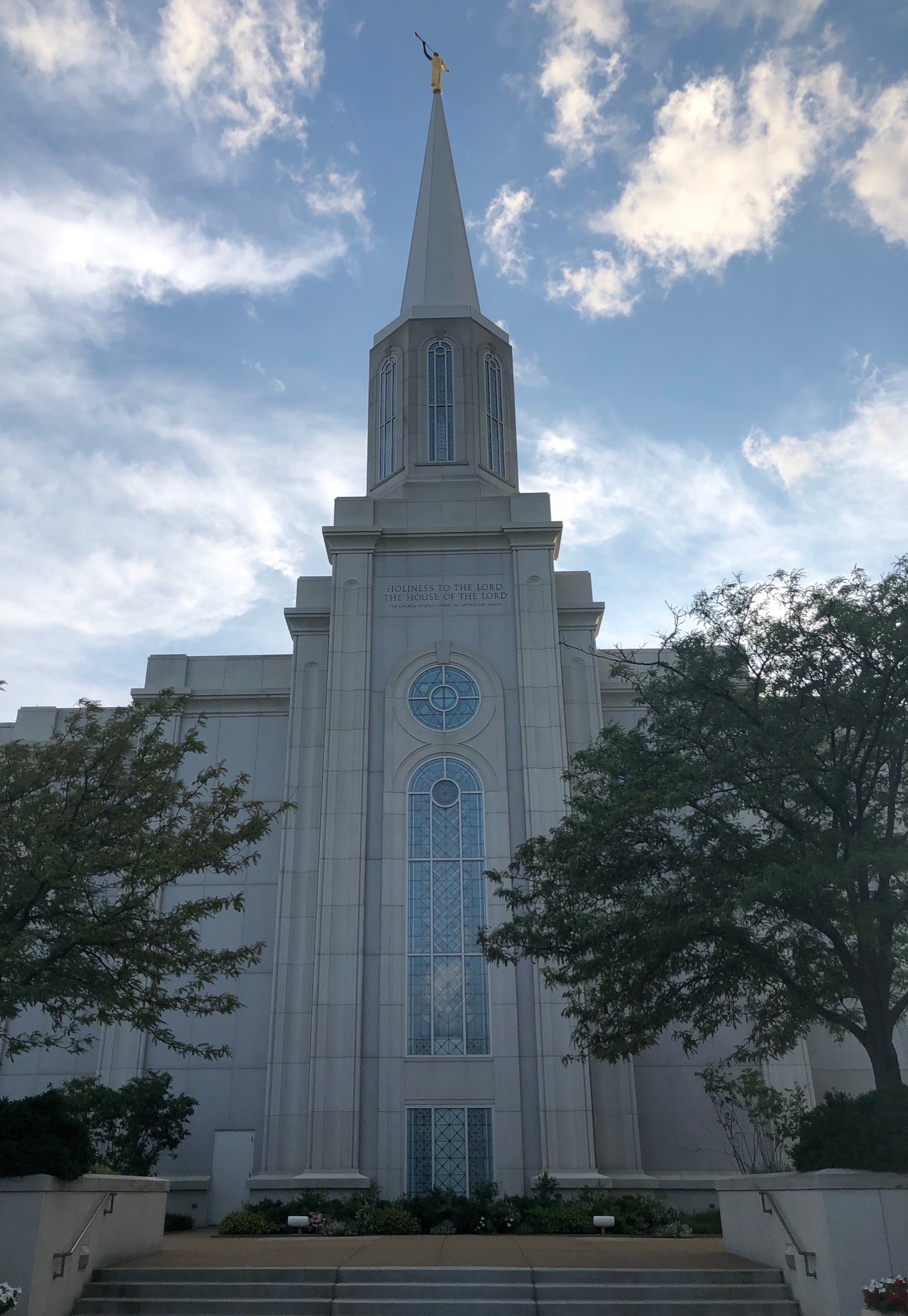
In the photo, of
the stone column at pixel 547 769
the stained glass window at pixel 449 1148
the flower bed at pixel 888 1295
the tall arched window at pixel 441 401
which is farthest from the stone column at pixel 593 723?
the flower bed at pixel 888 1295

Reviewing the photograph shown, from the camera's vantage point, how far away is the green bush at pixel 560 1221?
63.3 ft

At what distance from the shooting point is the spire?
33.6 m

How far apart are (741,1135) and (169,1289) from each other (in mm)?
14769

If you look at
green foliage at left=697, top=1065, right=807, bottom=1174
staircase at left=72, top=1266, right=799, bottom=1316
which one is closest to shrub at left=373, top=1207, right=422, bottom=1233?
green foliage at left=697, top=1065, right=807, bottom=1174

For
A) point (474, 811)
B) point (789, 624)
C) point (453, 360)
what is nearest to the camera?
point (789, 624)

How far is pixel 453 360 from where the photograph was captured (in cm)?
3155

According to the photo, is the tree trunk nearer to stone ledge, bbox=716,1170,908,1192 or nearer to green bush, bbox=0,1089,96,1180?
stone ledge, bbox=716,1170,908,1192

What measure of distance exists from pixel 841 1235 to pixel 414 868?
48.0ft

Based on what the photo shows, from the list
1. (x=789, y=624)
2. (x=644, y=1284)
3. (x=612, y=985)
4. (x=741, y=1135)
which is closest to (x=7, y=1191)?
(x=644, y=1284)

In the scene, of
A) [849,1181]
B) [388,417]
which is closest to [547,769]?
[388,417]

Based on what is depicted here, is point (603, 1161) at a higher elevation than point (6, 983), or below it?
below

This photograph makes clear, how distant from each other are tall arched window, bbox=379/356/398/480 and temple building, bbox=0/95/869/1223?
0.13m

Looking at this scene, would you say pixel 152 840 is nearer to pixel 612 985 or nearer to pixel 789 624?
pixel 612 985

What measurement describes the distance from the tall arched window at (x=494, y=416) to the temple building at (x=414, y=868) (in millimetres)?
106
